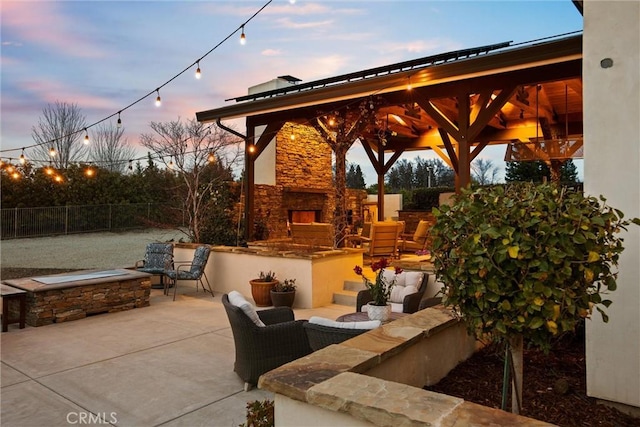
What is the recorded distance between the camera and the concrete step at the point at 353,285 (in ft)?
21.5

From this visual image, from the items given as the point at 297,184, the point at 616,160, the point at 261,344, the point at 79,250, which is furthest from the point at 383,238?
the point at 79,250

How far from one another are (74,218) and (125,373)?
12.6m

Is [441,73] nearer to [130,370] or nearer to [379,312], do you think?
[379,312]

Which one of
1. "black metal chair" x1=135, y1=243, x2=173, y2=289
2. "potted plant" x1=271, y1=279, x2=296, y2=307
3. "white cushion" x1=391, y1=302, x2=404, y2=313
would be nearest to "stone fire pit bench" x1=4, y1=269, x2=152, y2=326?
"black metal chair" x1=135, y1=243, x2=173, y2=289

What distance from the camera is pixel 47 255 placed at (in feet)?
37.2

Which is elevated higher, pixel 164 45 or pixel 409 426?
pixel 164 45

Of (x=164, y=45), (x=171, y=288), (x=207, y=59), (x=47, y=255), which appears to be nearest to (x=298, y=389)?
(x=207, y=59)

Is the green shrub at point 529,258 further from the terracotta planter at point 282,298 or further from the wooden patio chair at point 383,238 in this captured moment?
the wooden patio chair at point 383,238

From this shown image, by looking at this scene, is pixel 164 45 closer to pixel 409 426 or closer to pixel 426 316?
pixel 426 316

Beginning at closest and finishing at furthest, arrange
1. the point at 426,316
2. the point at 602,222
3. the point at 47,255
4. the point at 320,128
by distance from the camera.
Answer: the point at 602,222 → the point at 426,316 → the point at 320,128 → the point at 47,255

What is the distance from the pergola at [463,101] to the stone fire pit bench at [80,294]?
11.2 ft

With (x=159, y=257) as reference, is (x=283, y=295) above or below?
below

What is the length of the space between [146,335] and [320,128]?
511 cm

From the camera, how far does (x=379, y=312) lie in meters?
3.59
